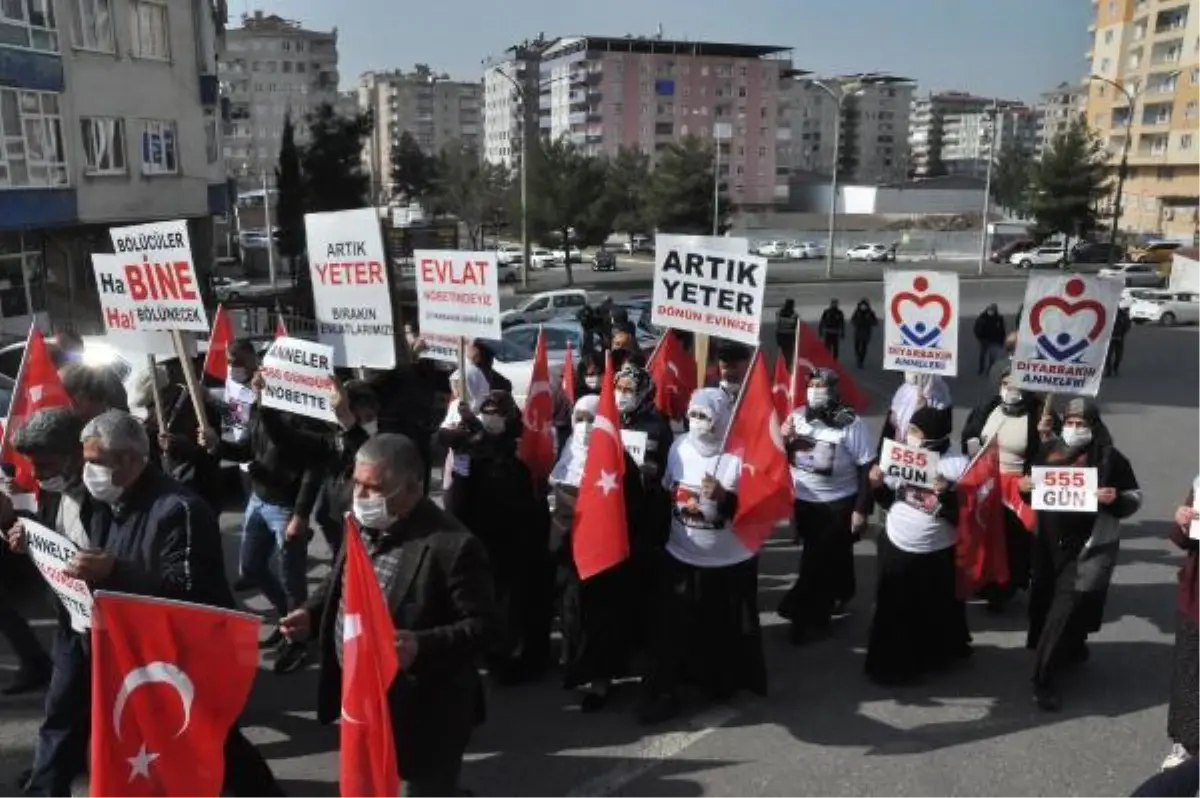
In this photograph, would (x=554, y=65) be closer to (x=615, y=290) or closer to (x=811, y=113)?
(x=811, y=113)

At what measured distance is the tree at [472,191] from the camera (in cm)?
5528

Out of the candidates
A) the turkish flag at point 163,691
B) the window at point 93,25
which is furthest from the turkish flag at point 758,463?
the window at point 93,25

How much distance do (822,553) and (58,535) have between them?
433 cm

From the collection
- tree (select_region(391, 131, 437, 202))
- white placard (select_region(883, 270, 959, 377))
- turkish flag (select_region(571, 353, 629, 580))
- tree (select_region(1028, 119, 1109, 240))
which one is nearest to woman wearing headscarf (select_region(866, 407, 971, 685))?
white placard (select_region(883, 270, 959, 377))

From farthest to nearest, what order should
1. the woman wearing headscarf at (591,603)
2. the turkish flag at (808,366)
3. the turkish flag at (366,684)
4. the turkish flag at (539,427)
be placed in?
the turkish flag at (808,366) → the turkish flag at (539,427) → the woman wearing headscarf at (591,603) → the turkish flag at (366,684)

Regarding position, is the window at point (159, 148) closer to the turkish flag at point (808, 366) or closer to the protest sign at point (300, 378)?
the turkish flag at point (808, 366)

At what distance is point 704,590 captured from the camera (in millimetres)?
5371

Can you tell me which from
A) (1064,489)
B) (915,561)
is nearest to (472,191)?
(915,561)

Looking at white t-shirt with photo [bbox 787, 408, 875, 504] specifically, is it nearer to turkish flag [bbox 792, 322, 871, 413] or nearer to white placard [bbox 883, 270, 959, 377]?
white placard [bbox 883, 270, 959, 377]

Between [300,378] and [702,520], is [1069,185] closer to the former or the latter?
[702,520]

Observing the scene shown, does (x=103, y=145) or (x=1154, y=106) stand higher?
(x=1154, y=106)

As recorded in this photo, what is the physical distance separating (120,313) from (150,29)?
22547 millimetres

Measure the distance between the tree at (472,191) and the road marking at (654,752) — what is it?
1838 inches

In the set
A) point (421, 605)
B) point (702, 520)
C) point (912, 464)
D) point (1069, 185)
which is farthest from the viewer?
point (1069, 185)
